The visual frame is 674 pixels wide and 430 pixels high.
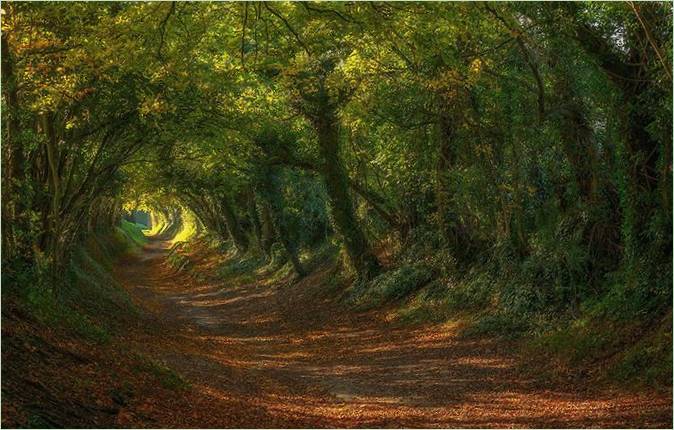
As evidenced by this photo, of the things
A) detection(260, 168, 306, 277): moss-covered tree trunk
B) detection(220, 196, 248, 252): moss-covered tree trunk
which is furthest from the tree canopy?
detection(220, 196, 248, 252): moss-covered tree trunk

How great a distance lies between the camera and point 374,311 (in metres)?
23.3

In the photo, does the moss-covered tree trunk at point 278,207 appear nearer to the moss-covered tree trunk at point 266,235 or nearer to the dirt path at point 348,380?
the moss-covered tree trunk at point 266,235

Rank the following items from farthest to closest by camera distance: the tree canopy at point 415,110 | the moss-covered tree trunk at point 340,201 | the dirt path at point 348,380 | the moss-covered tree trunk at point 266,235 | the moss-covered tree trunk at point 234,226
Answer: the moss-covered tree trunk at point 234,226 → the moss-covered tree trunk at point 266,235 → the moss-covered tree trunk at point 340,201 → the tree canopy at point 415,110 → the dirt path at point 348,380

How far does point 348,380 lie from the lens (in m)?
14.7

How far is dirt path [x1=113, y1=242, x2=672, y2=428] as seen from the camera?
10266 mm

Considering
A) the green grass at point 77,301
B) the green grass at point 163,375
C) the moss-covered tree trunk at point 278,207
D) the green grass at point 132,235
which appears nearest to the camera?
the green grass at point 163,375

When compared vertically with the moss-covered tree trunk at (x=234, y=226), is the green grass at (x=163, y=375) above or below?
below

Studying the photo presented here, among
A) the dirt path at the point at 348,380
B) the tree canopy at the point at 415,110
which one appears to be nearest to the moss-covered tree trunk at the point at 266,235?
the dirt path at the point at 348,380

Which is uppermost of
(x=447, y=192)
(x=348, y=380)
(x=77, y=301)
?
(x=447, y=192)

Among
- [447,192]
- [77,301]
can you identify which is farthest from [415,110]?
[77,301]

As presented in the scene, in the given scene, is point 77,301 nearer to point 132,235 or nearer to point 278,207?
point 278,207

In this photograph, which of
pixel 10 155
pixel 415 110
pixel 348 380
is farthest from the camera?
pixel 415 110

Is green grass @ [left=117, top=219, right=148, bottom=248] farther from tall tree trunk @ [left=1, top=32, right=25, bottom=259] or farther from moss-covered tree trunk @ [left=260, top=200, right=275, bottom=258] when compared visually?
tall tree trunk @ [left=1, top=32, right=25, bottom=259]

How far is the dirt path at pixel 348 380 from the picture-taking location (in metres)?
10.3
